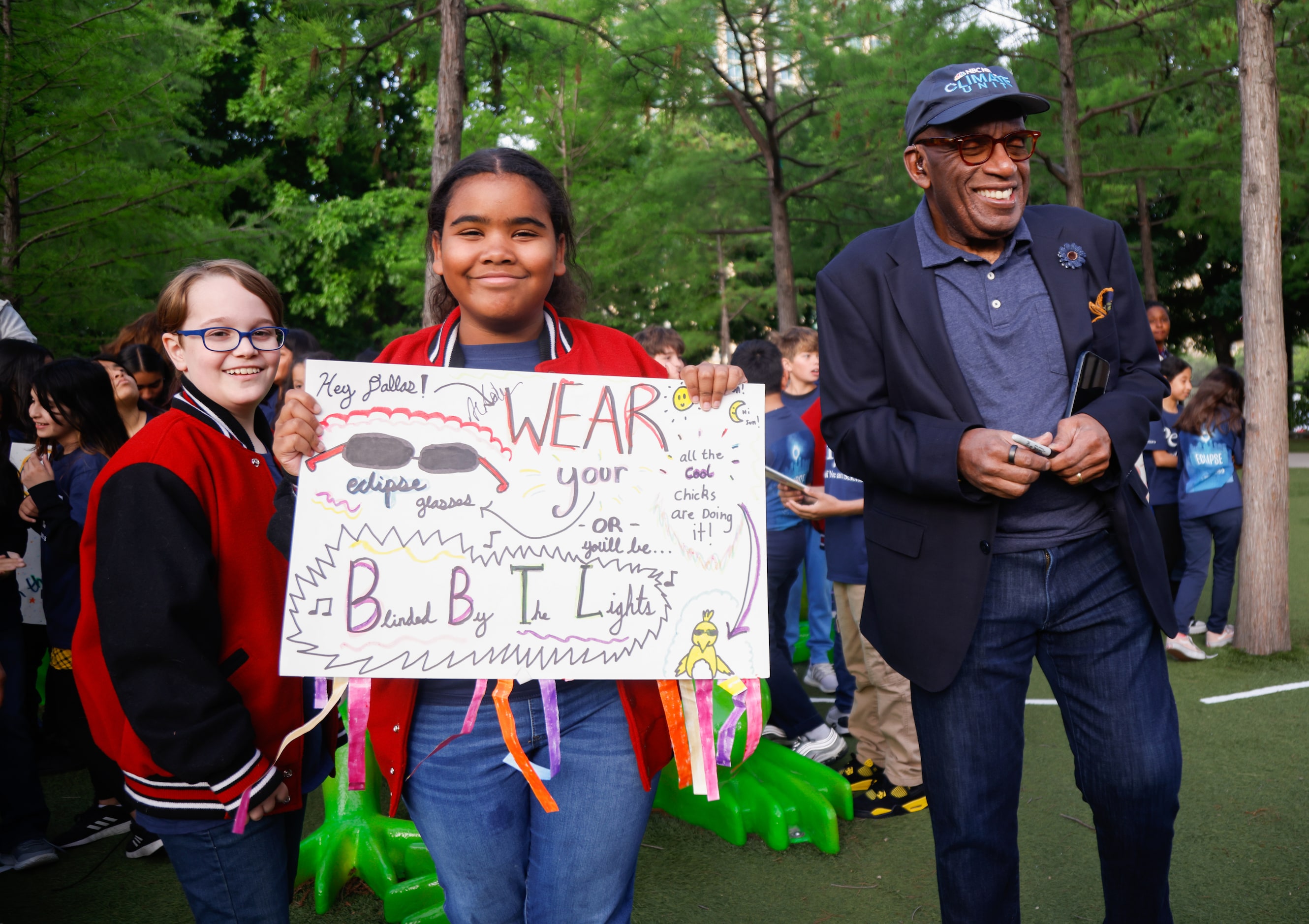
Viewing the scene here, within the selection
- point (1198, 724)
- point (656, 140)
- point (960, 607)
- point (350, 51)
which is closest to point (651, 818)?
point (960, 607)

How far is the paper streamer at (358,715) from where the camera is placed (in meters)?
1.80

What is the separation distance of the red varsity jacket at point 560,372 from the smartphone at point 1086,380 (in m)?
0.86

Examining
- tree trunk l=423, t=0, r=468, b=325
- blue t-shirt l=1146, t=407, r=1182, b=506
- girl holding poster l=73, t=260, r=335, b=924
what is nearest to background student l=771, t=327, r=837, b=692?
blue t-shirt l=1146, t=407, r=1182, b=506

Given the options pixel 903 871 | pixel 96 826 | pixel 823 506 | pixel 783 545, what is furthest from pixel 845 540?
pixel 96 826

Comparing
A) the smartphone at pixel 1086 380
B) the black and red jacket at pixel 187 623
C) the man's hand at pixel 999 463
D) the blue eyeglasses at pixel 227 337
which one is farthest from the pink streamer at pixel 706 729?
the blue eyeglasses at pixel 227 337

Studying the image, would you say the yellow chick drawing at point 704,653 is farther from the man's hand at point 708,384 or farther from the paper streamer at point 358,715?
the paper streamer at point 358,715

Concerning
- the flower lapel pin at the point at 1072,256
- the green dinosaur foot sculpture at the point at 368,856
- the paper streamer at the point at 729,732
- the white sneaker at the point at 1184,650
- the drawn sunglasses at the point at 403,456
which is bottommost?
the white sneaker at the point at 1184,650

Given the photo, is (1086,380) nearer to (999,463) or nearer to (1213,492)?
(999,463)

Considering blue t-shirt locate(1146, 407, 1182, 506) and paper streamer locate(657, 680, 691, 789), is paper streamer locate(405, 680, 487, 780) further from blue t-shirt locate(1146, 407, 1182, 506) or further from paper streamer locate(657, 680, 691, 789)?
blue t-shirt locate(1146, 407, 1182, 506)

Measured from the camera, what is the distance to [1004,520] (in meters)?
2.11

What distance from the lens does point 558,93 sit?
1527 cm

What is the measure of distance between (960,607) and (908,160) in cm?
104

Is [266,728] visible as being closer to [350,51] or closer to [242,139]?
[350,51]

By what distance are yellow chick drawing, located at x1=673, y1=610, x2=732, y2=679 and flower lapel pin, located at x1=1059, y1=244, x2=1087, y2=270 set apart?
44.4 inches
